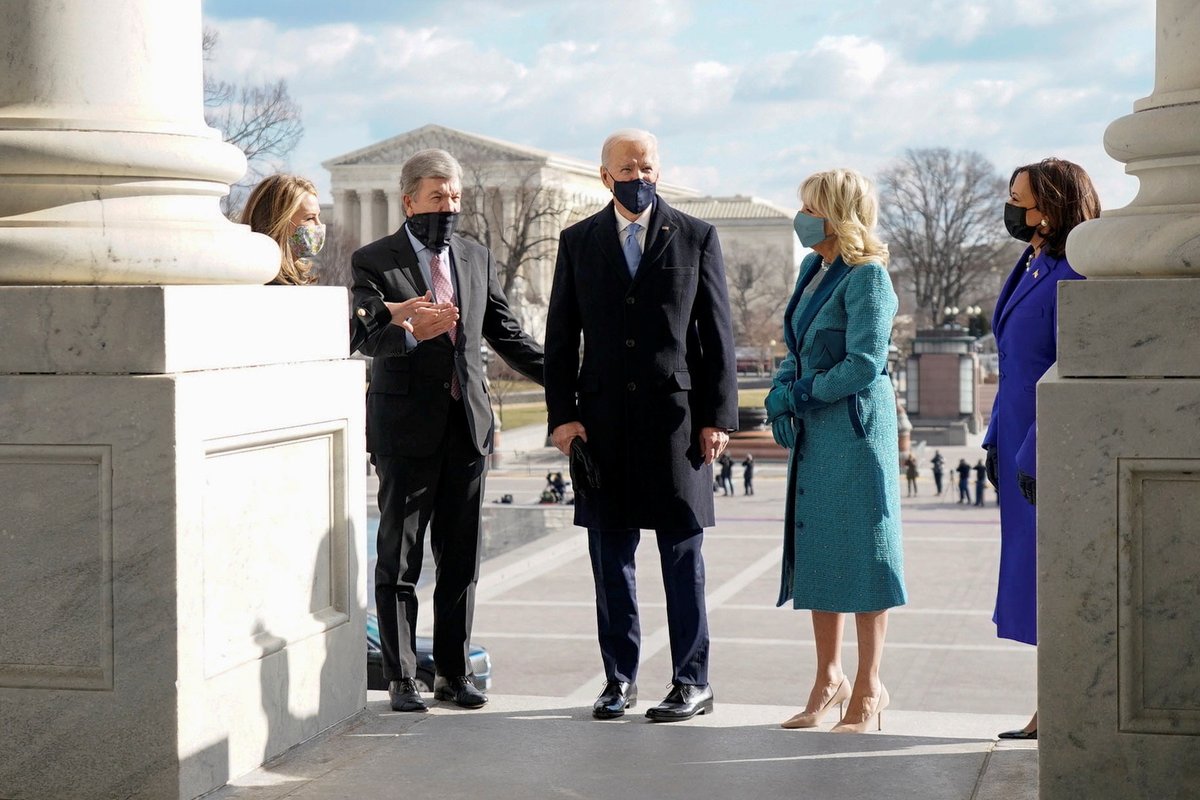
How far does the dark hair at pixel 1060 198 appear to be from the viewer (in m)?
5.38

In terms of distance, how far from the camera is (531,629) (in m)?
19.9

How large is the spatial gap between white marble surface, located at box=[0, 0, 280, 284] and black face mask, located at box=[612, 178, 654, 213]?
1503 mm

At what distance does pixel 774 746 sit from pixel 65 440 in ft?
8.08

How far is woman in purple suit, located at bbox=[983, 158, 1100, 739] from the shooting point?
5344 millimetres

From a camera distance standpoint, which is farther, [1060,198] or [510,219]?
[510,219]

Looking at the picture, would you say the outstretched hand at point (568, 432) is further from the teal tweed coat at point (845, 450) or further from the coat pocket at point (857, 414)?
the coat pocket at point (857, 414)

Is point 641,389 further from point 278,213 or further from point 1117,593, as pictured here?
point 1117,593

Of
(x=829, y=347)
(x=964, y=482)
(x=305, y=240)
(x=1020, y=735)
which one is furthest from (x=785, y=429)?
(x=964, y=482)

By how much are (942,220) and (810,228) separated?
79.6 metres

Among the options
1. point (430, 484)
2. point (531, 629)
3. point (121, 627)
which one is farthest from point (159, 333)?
point (531, 629)

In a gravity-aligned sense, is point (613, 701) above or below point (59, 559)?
below

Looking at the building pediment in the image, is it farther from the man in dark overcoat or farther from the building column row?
the man in dark overcoat

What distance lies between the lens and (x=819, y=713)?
5586 millimetres

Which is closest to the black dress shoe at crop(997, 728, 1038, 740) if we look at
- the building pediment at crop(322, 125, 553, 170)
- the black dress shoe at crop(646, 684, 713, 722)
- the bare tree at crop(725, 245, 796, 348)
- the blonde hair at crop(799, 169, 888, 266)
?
the black dress shoe at crop(646, 684, 713, 722)
